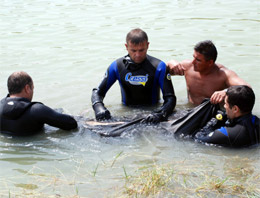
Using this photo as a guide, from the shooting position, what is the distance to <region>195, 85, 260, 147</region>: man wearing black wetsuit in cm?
452

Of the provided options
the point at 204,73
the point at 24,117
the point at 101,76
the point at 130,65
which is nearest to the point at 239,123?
the point at 204,73

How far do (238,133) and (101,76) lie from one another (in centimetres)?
381

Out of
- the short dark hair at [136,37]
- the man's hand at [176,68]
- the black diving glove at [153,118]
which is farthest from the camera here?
the man's hand at [176,68]

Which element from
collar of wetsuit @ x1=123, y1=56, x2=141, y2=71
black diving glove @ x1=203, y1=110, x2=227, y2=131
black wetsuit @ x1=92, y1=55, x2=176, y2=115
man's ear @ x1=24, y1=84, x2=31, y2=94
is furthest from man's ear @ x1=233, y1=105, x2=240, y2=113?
man's ear @ x1=24, y1=84, x2=31, y2=94

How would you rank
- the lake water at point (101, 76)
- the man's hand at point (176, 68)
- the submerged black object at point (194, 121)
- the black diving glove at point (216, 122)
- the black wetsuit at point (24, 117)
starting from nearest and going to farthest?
the lake water at point (101, 76) → the black wetsuit at point (24, 117) → the black diving glove at point (216, 122) → the submerged black object at point (194, 121) → the man's hand at point (176, 68)

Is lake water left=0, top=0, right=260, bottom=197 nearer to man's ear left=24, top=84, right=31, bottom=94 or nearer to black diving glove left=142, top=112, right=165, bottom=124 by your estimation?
black diving glove left=142, top=112, right=165, bottom=124

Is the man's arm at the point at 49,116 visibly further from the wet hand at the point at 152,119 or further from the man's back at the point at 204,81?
the man's back at the point at 204,81

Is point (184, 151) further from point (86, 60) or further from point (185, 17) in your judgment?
point (185, 17)

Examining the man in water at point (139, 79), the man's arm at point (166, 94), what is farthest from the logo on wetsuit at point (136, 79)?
the man's arm at point (166, 94)

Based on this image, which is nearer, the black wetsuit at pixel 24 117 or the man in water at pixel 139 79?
the black wetsuit at pixel 24 117

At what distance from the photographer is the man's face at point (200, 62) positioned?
5625mm

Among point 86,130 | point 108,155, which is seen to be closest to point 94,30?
point 86,130

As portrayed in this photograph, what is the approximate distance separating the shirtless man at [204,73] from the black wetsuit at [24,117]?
197cm

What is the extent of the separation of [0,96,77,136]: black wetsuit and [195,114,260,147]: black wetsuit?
1821 mm
